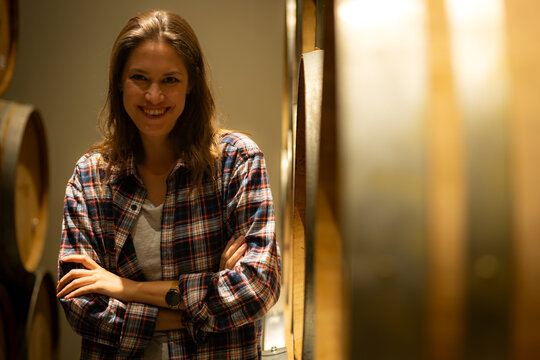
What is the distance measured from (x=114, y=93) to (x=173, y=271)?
575 millimetres

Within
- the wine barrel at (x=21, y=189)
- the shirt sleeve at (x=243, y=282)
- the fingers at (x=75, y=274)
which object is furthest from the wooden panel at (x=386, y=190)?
the wine barrel at (x=21, y=189)

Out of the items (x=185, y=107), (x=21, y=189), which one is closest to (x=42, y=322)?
(x=21, y=189)

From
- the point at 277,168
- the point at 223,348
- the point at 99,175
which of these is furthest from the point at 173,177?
the point at 277,168

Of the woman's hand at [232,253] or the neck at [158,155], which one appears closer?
the woman's hand at [232,253]

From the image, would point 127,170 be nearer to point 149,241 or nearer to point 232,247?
point 149,241

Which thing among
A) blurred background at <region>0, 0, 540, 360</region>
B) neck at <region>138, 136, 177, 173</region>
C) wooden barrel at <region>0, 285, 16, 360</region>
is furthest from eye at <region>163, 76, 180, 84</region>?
wooden barrel at <region>0, 285, 16, 360</region>

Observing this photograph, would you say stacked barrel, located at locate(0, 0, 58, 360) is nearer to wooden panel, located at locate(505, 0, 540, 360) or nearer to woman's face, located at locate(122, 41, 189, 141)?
woman's face, located at locate(122, 41, 189, 141)

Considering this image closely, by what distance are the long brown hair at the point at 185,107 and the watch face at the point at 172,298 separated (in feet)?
1.02

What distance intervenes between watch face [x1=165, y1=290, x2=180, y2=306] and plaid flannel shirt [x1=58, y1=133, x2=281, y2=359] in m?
0.02

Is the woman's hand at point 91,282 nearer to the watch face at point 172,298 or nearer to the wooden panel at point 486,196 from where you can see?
the watch face at point 172,298

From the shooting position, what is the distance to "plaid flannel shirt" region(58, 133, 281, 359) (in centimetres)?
130

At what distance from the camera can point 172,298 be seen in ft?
4.38

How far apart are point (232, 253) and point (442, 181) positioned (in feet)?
3.37

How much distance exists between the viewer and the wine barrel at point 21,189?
1768mm
